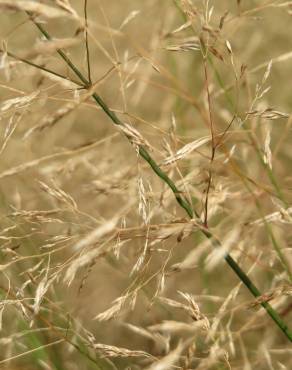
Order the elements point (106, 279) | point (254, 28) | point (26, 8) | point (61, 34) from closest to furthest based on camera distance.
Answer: point (26, 8), point (106, 279), point (254, 28), point (61, 34)

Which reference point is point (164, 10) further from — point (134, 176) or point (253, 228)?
point (253, 228)

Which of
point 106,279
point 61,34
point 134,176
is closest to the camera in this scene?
point 134,176

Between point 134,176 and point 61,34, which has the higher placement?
point 61,34

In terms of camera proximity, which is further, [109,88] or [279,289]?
[109,88]

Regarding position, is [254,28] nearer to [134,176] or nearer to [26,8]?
[134,176]

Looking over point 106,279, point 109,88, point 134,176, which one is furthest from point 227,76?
point 134,176

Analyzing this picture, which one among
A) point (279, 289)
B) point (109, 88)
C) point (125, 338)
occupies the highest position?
point (109, 88)
